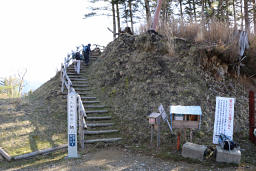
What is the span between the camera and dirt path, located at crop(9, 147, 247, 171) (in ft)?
15.7

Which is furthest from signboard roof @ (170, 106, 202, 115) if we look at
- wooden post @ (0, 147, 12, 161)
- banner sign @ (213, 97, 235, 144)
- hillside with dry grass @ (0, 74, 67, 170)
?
wooden post @ (0, 147, 12, 161)

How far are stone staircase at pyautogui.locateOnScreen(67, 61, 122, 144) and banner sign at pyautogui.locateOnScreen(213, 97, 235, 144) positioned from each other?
300cm

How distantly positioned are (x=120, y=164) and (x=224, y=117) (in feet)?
10.1

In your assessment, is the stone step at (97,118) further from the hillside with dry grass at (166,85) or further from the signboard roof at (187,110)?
the signboard roof at (187,110)

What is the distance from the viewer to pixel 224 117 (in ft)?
18.8

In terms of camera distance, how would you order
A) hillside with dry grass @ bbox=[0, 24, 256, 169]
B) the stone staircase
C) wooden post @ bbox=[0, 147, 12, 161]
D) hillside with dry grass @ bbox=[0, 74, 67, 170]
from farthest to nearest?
the stone staircase
hillside with dry grass @ bbox=[0, 24, 256, 169]
hillside with dry grass @ bbox=[0, 74, 67, 170]
wooden post @ bbox=[0, 147, 12, 161]

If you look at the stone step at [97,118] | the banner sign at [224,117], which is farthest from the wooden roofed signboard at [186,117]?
the stone step at [97,118]

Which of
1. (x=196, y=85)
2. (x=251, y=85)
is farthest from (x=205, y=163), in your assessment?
(x=251, y=85)

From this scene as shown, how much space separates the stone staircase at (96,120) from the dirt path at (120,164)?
3.47ft

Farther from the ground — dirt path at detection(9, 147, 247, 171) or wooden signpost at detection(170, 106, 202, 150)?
wooden signpost at detection(170, 106, 202, 150)

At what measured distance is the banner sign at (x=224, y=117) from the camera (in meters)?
5.70

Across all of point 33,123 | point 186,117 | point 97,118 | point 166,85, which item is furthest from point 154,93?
point 33,123

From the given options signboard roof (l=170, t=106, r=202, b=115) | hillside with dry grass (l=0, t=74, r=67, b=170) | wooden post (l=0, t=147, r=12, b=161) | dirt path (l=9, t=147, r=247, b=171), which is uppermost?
signboard roof (l=170, t=106, r=202, b=115)

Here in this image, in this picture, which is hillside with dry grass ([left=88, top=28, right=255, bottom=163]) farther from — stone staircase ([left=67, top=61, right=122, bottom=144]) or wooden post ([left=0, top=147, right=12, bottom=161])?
wooden post ([left=0, top=147, right=12, bottom=161])
